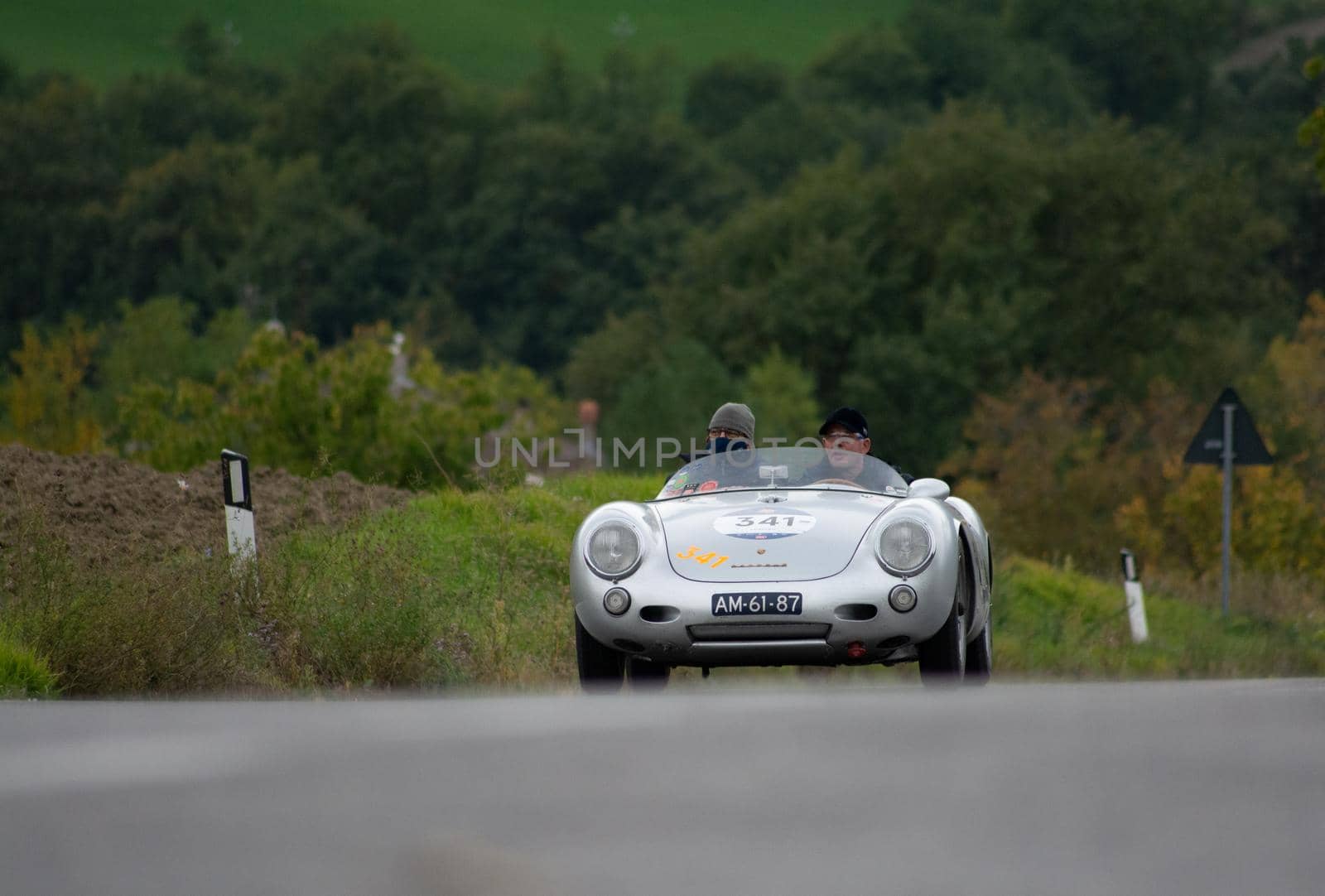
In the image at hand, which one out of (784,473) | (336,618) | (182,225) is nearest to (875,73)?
(182,225)

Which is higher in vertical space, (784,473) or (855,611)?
(784,473)

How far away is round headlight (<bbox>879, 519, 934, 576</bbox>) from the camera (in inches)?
351

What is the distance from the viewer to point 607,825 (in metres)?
3.27

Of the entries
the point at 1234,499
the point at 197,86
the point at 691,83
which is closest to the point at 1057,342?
the point at 1234,499

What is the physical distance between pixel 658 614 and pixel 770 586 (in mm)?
500

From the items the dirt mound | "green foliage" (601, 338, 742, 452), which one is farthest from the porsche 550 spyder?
"green foliage" (601, 338, 742, 452)

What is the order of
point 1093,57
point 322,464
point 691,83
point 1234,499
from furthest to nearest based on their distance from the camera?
point 691,83, point 1093,57, point 1234,499, point 322,464

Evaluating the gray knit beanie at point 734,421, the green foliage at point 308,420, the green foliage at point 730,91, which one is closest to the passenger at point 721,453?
the gray knit beanie at point 734,421

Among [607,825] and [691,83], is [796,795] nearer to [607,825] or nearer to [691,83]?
[607,825]

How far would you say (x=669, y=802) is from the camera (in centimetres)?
332

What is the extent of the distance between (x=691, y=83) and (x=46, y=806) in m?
124

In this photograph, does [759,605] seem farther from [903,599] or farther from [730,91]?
[730,91]

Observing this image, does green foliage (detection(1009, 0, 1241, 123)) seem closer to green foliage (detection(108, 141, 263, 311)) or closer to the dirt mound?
green foliage (detection(108, 141, 263, 311))

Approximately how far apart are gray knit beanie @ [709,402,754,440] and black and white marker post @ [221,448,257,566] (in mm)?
2572
